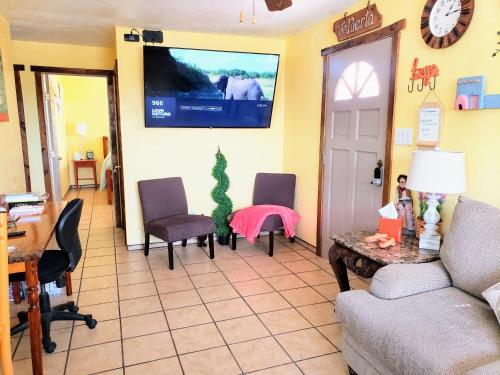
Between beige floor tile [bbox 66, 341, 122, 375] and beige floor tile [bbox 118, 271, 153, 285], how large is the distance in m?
0.96

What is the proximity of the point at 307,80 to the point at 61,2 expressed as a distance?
2346 millimetres

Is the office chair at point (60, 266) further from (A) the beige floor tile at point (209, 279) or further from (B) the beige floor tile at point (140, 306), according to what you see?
(A) the beige floor tile at point (209, 279)

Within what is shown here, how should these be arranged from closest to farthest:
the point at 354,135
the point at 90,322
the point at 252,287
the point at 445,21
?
the point at 445,21 → the point at 90,322 → the point at 252,287 → the point at 354,135

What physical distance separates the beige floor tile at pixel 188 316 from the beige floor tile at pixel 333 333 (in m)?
0.78

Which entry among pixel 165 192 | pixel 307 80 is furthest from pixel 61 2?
pixel 307 80

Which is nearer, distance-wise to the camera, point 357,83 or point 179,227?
point 357,83

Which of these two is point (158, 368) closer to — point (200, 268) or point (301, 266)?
point (200, 268)

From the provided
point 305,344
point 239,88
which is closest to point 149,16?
point 239,88

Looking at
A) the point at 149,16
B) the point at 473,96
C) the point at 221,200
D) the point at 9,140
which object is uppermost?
the point at 149,16

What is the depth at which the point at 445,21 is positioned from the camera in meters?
2.36

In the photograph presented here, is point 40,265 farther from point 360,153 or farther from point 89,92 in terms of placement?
point 89,92

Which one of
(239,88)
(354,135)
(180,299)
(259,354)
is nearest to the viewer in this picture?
(259,354)

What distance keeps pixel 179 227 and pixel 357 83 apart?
2061 mm

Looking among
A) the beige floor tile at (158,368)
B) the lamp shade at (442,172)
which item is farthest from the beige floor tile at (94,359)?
the lamp shade at (442,172)
